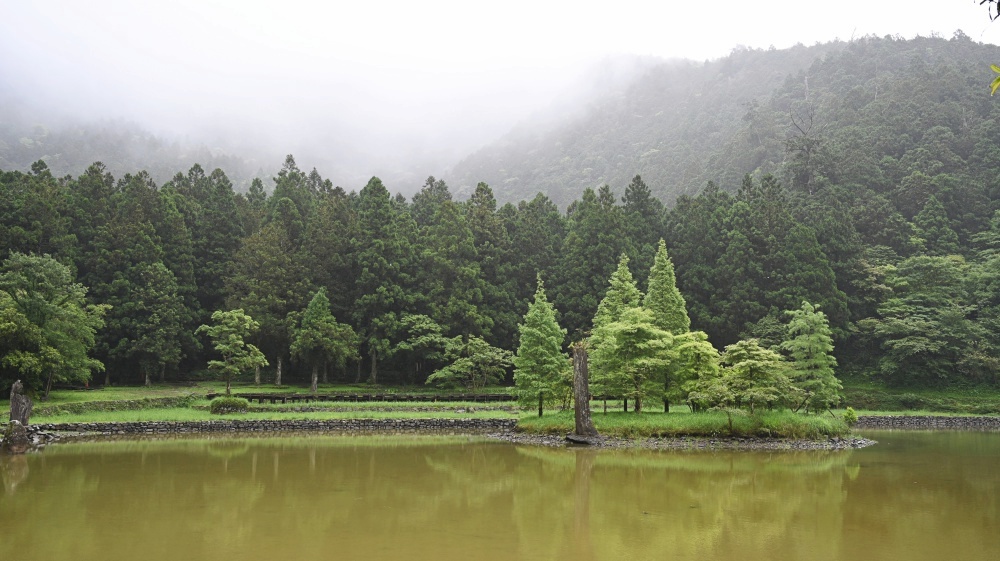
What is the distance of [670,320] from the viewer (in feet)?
118

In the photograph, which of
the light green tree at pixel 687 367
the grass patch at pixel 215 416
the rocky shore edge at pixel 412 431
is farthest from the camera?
the light green tree at pixel 687 367

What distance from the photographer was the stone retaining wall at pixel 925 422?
107ft

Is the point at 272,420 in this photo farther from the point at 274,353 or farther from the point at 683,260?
the point at 683,260

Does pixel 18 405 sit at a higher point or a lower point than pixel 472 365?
lower

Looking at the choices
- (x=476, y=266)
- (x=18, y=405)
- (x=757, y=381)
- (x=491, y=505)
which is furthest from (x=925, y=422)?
(x=18, y=405)

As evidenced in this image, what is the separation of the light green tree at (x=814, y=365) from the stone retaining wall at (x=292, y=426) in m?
12.4

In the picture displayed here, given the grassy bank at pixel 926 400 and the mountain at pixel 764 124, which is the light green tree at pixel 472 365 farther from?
the mountain at pixel 764 124

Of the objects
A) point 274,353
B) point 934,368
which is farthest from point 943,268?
Answer: point 274,353

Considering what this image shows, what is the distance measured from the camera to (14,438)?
19828mm

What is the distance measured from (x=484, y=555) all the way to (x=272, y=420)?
20011 mm

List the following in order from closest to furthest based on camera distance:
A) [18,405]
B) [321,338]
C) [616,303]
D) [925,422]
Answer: [18,405] < [925,422] < [616,303] < [321,338]

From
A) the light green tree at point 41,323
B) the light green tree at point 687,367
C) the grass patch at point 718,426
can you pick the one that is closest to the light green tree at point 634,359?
the light green tree at point 687,367

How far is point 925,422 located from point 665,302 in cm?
1442

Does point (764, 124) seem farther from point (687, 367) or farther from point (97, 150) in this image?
point (97, 150)
